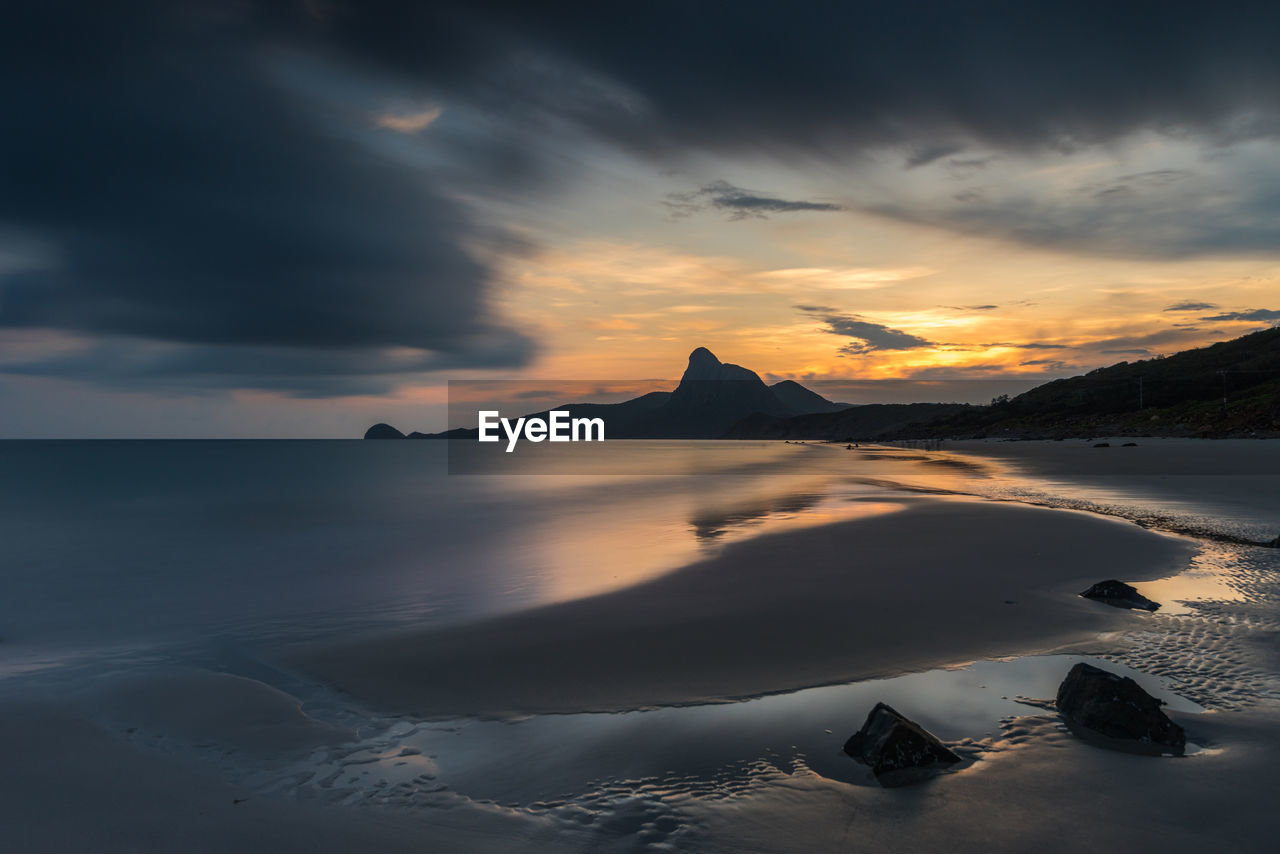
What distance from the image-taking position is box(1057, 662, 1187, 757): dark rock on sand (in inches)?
183

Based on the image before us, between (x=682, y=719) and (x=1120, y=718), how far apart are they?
3.21 meters

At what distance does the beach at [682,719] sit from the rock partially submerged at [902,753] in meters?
0.12

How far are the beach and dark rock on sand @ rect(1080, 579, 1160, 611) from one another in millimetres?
286

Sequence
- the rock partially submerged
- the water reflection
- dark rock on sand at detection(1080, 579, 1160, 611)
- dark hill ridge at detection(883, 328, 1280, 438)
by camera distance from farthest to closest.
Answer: dark hill ridge at detection(883, 328, 1280, 438) → dark rock on sand at detection(1080, 579, 1160, 611) → the water reflection → the rock partially submerged

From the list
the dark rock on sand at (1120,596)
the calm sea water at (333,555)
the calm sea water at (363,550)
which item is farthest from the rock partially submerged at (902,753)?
the calm sea water at (333,555)

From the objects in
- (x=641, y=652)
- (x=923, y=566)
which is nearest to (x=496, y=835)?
(x=641, y=652)

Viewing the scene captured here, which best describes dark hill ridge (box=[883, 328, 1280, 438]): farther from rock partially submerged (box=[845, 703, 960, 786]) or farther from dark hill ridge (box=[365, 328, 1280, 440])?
rock partially submerged (box=[845, 703, 960, 786])

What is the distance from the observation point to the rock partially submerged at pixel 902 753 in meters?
4.42

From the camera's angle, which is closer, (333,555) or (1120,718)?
(1120,718)

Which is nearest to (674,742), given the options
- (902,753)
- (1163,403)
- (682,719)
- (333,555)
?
(682,719)

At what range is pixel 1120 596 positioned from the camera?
841cm

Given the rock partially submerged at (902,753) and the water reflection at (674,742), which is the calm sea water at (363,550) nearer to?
the water reflection at (674,742)

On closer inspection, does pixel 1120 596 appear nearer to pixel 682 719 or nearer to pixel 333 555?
pixel 682 719

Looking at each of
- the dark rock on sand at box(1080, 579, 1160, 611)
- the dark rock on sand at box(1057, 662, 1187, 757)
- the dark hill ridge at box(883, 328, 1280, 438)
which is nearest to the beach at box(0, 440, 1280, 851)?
the dark rock on sand at box(1057, 662, 1187, 757)
